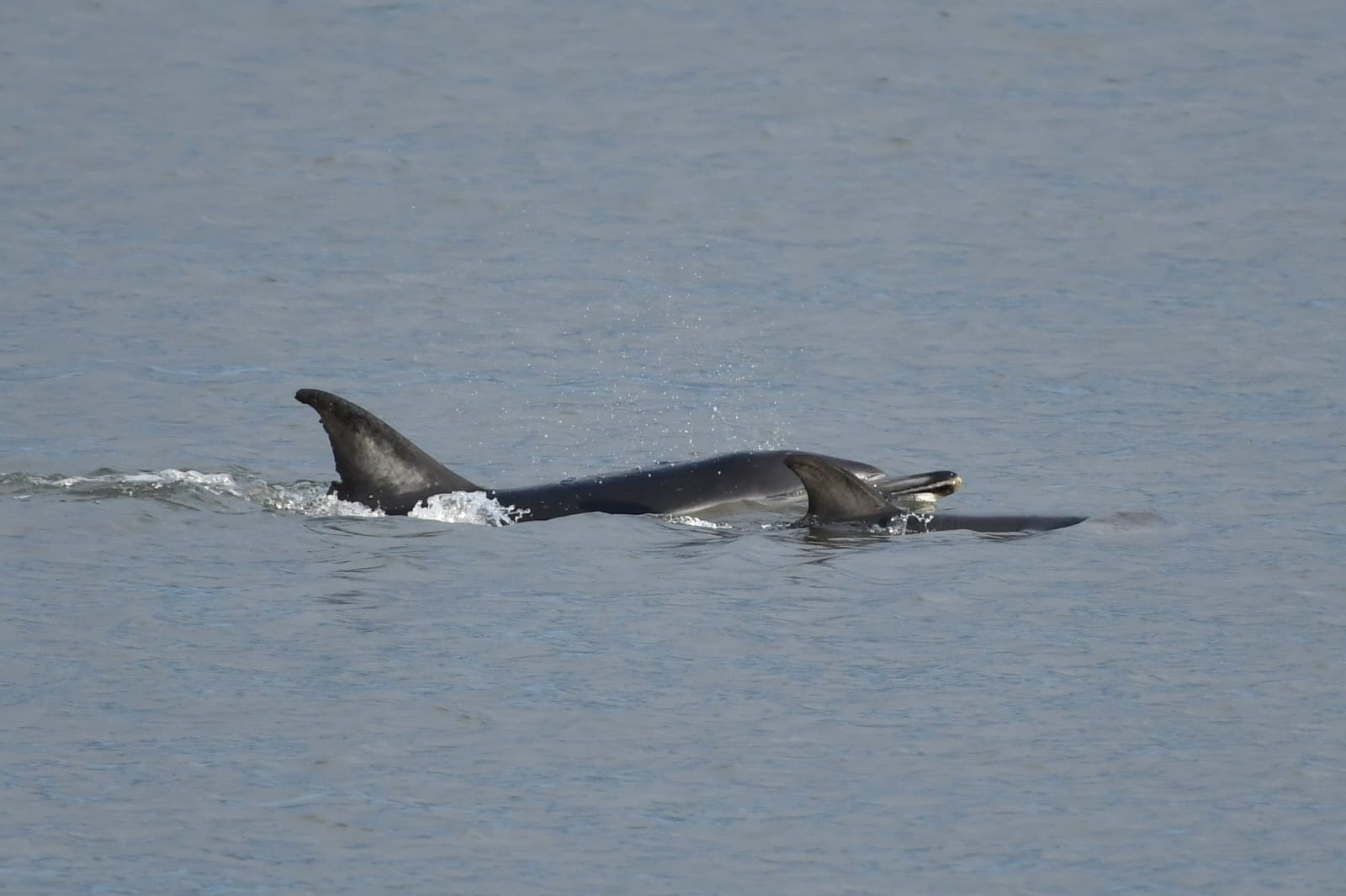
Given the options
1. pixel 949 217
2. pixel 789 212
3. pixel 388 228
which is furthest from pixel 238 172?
pixel 949 217

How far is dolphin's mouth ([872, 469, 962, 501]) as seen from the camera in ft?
51.1

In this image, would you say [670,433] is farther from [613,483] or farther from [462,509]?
[462,509]

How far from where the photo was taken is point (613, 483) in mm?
15609

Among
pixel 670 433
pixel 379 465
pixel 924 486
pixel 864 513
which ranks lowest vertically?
pixel 864 513

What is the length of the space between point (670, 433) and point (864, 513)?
395 centimetres

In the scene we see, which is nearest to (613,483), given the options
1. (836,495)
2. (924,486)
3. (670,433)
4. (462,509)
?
(462,509)

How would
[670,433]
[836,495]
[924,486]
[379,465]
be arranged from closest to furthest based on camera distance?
[836,495]
[379,465]
[924,486]
[670,433]

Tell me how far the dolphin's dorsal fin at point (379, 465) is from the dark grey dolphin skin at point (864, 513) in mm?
2259

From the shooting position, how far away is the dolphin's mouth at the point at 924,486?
15.6 m

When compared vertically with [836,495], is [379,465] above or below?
above

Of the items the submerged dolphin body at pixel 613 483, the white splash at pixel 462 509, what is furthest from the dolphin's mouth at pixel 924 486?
the white splash at pixel 462 509

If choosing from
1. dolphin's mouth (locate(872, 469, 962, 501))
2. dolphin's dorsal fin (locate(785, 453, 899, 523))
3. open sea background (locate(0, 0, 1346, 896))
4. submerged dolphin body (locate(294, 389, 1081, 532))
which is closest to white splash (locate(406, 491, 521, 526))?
submerged dolphin body (locate(294, 389, 1081, 532))

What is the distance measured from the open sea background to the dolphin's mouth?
0.38 meters

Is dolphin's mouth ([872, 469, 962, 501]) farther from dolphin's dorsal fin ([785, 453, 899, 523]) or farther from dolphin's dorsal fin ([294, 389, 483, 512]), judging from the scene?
dolphin's dorsal fin ([294, 389, 483, 512])
